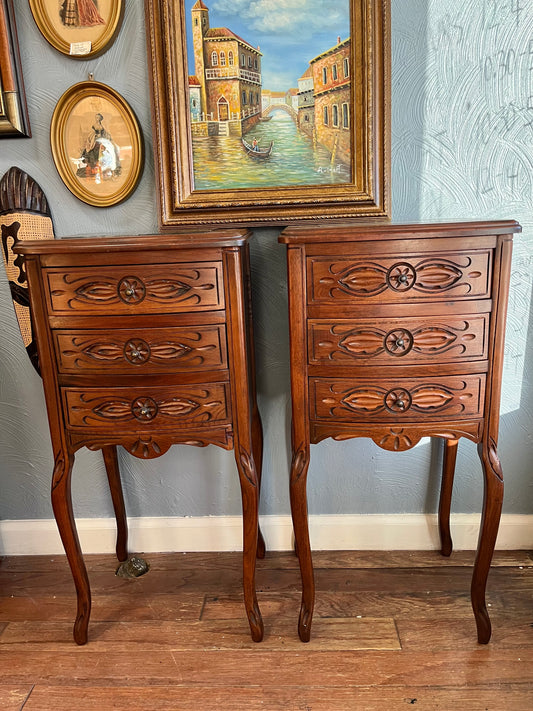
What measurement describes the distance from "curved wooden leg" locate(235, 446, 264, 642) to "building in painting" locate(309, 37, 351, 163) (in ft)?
3.10

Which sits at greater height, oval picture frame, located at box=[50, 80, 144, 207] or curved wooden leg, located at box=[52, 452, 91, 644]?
oval picture frame, located at box=[50, 80, 144, 207]

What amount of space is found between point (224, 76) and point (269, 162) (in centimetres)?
28

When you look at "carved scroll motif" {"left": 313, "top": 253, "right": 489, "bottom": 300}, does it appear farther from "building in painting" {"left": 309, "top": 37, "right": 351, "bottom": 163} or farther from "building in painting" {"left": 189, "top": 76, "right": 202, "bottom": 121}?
"building in painting" {"left": 189, "top": 76, "right": 202, "bottom": 121}

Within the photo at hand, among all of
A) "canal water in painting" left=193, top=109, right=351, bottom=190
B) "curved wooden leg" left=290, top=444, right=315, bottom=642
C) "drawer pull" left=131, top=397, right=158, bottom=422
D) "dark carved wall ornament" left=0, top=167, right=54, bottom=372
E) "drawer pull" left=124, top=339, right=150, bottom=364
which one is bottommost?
"curved wooden leg" left=290, top=444, right=315, bottom=642

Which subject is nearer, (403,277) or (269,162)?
(403,277)

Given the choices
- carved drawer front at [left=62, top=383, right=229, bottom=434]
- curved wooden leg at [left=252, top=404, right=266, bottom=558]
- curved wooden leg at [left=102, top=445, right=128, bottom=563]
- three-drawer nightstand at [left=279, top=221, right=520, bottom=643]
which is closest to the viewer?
three-drawer nightstand at [left=279, top=221, right=520, bottom=643]

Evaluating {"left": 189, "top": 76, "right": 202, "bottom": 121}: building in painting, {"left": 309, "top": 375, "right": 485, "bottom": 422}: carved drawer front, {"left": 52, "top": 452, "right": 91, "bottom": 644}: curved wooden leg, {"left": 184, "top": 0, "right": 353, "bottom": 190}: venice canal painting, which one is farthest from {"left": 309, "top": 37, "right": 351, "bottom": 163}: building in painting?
{"left": 52, "top": 452, "right": 91, "bottom": 644}: curved wooden leg

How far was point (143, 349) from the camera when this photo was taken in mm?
1439

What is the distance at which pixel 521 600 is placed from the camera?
1.71 meters

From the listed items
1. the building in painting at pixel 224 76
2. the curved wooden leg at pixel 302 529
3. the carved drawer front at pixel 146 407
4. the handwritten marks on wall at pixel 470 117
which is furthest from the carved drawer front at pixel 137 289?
the handwritten marks on wall at pixel 470 117

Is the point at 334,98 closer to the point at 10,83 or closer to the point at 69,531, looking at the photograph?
the point at 10,83

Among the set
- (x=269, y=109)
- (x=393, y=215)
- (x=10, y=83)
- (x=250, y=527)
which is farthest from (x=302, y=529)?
(x=10, y=83)

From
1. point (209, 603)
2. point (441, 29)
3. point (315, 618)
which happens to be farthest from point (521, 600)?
point (441, 29)

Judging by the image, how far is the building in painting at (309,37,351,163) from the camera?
1.64 metres
